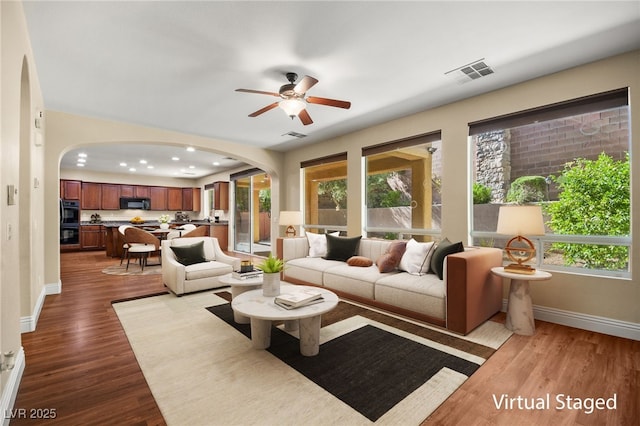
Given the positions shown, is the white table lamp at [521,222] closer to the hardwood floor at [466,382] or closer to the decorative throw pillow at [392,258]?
the hardwood floor at [466,382]

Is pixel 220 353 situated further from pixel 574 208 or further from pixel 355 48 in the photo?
pixel 574 208

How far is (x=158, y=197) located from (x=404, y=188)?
9.29 metres

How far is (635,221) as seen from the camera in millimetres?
2699

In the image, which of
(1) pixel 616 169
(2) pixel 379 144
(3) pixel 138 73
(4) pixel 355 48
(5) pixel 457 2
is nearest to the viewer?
(5) pixel 457 2

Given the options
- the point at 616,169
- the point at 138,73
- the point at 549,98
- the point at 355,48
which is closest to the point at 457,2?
the point at 355,48

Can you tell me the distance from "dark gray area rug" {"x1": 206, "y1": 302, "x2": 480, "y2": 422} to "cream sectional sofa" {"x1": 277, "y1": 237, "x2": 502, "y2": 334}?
0.49 m

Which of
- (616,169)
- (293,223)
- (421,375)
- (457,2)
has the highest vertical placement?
(457,2)

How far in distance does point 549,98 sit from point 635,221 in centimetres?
147

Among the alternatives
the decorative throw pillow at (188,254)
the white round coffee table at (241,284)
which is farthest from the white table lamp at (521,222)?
the decorative throw pillow at (188,254)

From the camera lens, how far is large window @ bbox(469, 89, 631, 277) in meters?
2.89

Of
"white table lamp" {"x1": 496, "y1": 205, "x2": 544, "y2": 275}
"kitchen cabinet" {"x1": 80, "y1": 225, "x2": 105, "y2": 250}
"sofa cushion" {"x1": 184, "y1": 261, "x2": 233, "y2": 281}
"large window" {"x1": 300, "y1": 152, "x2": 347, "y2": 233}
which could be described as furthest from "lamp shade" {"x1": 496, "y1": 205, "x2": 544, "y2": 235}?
"kitchen cabinet" {"x1": 80, "y1": 225, "x2": 105, "y2": 250}

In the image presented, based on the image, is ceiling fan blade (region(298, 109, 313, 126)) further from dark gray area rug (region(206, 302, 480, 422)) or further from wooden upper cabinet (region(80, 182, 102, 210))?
wooden upper cabinet (region(80, 182, 102, 210))

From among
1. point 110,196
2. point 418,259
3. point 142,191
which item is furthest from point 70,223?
point 418,259

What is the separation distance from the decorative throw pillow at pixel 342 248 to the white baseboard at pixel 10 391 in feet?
11.4
